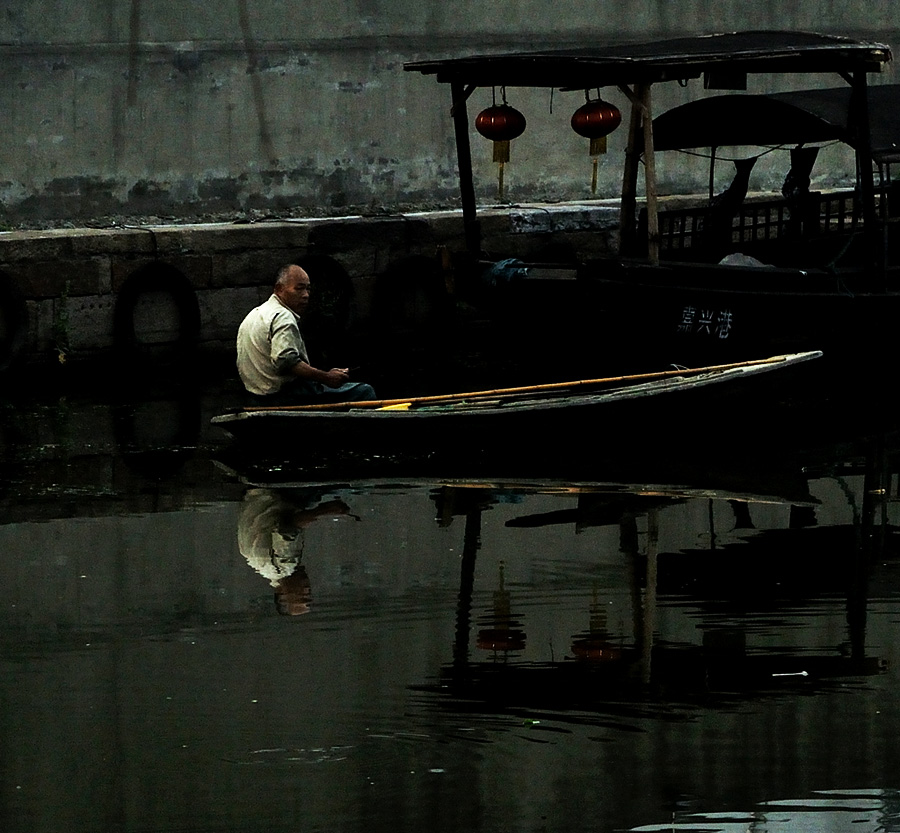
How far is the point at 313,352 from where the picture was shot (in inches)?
626

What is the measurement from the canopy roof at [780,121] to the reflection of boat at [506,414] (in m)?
2.28

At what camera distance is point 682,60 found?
41.2 feet

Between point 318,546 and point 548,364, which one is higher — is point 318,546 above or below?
below

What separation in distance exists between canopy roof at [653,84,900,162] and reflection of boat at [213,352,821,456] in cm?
228

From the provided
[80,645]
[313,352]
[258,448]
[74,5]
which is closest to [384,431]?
[258,448]

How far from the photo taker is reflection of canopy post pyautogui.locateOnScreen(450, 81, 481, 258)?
13672mm

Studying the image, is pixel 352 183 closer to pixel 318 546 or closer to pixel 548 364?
pixel 548 364

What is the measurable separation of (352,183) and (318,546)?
848 centimetres

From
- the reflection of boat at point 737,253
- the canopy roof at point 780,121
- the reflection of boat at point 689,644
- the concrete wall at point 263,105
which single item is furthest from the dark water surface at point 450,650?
the concrete wall at point 263,105

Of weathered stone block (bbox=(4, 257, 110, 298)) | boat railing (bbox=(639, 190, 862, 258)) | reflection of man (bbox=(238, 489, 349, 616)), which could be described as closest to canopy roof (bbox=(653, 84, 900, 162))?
boat railing (bbox=(639, 190, 862, 258))

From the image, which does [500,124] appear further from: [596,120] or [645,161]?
[645,161]

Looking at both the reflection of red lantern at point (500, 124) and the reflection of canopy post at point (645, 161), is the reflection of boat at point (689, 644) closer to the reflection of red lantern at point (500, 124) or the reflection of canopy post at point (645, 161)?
the reflection of canopy post at point (645, 161)

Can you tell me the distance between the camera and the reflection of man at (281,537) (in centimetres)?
842

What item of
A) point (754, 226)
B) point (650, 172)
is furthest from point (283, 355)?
point (754, 226)
